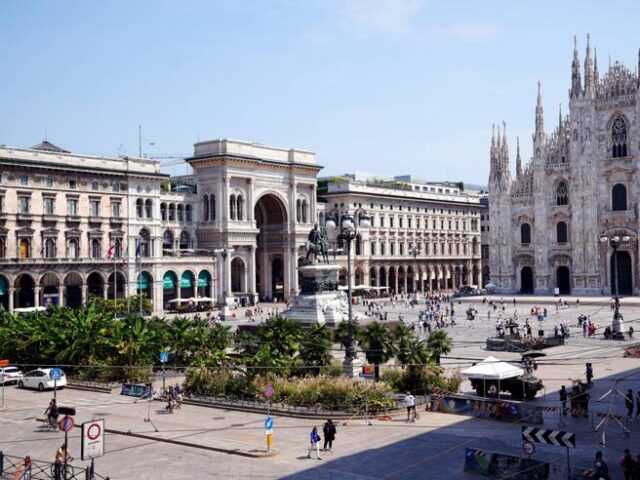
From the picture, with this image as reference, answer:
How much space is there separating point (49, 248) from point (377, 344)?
46.5 metres

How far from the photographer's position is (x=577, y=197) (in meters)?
90.2

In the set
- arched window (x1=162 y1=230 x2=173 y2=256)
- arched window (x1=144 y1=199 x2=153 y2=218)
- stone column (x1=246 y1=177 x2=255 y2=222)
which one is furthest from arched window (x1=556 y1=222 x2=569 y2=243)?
arched window (x1=144 y1=199 x2=153 y2=218)

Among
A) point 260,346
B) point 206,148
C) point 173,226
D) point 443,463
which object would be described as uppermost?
point 206,148

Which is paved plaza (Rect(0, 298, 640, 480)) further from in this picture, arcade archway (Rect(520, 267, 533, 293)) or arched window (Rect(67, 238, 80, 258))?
arcade archway (Rect(520, 267, 533, 293))

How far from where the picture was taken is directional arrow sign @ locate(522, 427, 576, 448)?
18545 millimetres

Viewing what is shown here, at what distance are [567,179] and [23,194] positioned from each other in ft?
197

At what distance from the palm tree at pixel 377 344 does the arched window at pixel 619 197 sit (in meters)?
63.0

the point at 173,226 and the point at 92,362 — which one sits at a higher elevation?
the point at 173,226

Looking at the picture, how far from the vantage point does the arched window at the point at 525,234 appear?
95188 mm

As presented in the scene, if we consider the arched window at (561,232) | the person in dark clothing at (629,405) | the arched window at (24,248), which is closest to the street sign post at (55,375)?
the person in dark clothing at (629,405)

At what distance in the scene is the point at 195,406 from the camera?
30594mm

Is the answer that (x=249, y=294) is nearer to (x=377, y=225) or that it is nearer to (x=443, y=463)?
(x=377, y=225)

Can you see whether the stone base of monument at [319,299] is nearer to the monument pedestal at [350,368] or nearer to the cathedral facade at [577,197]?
the monument pedestal at [350,368]

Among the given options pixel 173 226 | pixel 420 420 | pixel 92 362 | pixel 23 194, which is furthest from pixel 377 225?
pixel 420 420
